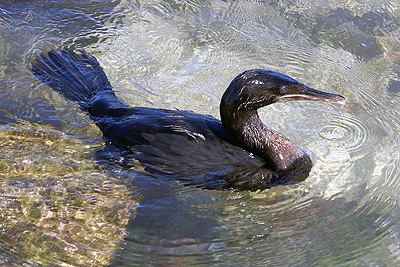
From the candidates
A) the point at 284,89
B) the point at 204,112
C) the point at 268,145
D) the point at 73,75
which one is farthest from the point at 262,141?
the point at 73,75

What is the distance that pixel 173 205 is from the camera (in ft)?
12.7

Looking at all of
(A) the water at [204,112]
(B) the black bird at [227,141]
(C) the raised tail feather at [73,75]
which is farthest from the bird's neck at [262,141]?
(C) the raised tail feather at [73,75]

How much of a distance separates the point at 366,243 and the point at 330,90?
2355 mm

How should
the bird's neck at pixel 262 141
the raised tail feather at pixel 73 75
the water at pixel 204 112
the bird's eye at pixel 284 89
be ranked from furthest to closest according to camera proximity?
1. the raised tail feather at pixel 73 75
2. the bird's neck at pixel 262 141
3. the bird's eye at pixel 284 89
4. the water at pixel 204 112

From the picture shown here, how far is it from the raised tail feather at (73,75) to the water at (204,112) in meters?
0.13

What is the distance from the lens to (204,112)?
4957 mm

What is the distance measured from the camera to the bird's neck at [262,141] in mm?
3973

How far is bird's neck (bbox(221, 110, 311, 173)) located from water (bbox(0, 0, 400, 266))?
0.26 m

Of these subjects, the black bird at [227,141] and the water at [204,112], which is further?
the black bird at [227,141]

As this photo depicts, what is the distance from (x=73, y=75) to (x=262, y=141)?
2405mm

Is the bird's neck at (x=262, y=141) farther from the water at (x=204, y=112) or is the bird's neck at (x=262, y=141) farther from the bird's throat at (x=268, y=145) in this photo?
the water at (x=204, y=112)

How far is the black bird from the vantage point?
12.7 feet

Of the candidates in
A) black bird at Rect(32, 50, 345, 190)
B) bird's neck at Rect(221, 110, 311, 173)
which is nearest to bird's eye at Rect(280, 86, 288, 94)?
black bird at Rect(32, 50, 345, 190)

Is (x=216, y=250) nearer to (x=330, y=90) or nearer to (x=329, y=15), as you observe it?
(x=330, y=90)
